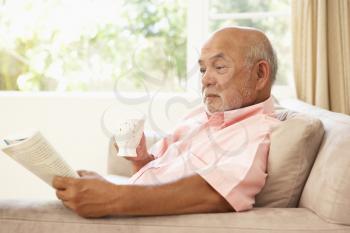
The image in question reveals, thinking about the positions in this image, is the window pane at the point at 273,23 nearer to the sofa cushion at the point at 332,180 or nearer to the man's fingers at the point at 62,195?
the sofa cushion at the point at 332,180

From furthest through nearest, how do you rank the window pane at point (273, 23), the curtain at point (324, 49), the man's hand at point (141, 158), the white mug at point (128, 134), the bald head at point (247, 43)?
the window pane at point (273, 23)
the curtain at point (324, 49)
the man's hand at point (141, 158)
the bald head at point (247, 43)
the white mug at point (128, 134)

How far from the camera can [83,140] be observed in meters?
3.00

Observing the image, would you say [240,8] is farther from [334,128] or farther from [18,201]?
[18,201]

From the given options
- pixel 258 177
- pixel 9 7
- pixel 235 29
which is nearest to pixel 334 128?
pixel 258 177

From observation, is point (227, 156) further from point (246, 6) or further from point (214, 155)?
point (246, 6)

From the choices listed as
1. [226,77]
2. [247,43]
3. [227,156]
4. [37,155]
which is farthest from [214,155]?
[37,155]

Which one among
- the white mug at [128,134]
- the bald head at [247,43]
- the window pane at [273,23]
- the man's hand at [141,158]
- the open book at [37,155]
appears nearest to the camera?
the open book at [37,155]

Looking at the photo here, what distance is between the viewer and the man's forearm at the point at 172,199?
44.8 inches

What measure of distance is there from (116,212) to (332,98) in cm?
168

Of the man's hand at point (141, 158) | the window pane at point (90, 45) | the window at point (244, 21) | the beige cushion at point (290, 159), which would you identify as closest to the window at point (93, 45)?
the window pane at point (90, 45)

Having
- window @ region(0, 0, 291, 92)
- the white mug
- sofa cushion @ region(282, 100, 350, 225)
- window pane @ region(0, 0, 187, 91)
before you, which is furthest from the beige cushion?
window pane @ region(0, 0, 187, 91)

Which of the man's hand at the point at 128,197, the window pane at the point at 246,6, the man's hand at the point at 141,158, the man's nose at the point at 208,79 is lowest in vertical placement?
the man's hand at the point at 141,158

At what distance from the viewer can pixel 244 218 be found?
44.6 inches

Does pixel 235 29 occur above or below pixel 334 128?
above
